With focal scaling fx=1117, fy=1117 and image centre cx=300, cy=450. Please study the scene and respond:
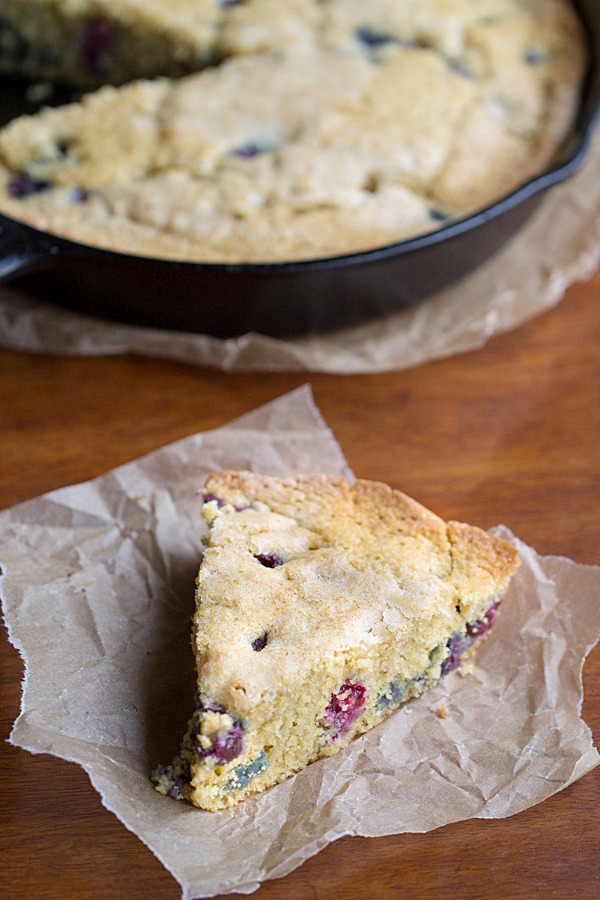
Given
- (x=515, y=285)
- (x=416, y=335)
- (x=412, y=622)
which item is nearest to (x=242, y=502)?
(x=412, y=622)

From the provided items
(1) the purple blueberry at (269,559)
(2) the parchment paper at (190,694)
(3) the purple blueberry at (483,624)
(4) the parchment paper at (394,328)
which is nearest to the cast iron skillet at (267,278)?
(4) the parchment paper at (394,328)

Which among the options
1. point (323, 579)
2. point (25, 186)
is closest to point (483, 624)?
point (323, 579)

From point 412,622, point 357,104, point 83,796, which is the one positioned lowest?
point 83,796

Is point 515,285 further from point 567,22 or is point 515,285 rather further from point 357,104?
point 567,22

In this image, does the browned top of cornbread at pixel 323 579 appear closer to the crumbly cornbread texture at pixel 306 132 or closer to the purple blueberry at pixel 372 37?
the crumbly cornbread texture at pixel 306 132

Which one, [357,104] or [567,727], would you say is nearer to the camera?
[567,727]
